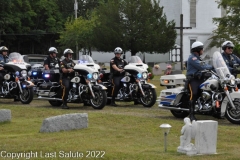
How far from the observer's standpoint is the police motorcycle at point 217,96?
14.9 m

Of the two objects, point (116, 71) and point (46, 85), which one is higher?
point (116, 71)

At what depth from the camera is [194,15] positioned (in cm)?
8738

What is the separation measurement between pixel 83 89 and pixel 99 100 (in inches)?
27.0

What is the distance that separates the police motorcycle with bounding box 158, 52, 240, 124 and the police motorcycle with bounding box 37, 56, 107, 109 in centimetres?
339

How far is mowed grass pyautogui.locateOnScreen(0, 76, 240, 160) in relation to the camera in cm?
1051

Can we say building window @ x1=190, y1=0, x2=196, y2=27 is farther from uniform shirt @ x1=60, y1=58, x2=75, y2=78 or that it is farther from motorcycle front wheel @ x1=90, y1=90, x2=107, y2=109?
motorcycle front wheel @ x1=90, y1=90, x2=107, y2=109

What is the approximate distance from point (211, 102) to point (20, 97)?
8.25 metres

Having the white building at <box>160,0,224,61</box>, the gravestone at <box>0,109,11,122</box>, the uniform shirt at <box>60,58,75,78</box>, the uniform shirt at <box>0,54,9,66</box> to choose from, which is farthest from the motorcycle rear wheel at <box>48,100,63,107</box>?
the white building at <box>160,0,224,61</box>

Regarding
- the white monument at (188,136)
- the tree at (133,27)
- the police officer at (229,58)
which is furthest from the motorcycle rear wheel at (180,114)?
the tree at (133,27)

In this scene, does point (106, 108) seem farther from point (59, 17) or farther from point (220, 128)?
point (59, 17)

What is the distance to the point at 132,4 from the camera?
61938mm

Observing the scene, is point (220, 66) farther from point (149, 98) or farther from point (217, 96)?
point (149, 98)

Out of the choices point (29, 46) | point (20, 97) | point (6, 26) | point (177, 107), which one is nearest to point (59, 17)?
point (29, 46)

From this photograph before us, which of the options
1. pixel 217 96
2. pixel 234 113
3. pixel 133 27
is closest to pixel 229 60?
pixel 217 96
